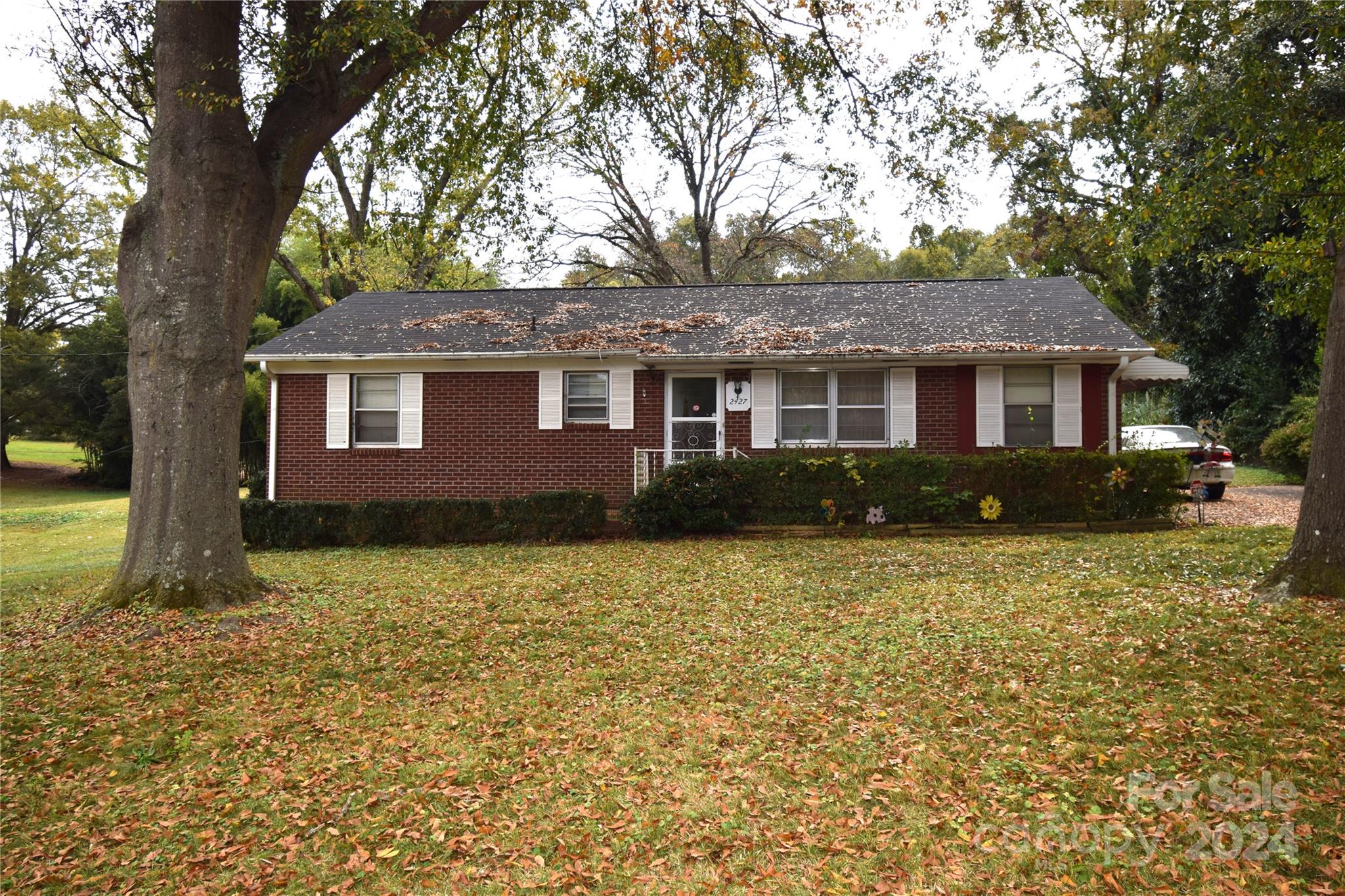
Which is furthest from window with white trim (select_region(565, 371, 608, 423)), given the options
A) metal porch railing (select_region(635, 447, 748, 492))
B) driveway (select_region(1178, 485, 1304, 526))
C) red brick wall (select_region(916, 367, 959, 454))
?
driveway (select_region(1178, 485, 1304, 526))

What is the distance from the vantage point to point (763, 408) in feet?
50.4

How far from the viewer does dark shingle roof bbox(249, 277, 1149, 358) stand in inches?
586

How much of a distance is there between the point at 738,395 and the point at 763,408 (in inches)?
21.0

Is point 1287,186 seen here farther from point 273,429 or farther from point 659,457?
point 273,429

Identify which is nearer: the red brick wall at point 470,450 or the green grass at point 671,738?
the green grass at point 671,738

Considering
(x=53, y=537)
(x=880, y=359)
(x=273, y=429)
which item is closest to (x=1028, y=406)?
(x=880, y=359)

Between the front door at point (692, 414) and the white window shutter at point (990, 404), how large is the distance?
4690mm

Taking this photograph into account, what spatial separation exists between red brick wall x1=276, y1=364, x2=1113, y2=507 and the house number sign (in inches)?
5.1

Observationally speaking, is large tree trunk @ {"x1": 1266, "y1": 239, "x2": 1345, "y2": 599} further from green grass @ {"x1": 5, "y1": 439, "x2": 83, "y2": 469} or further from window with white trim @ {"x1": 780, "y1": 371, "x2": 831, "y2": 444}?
green grass @ {"x1": 5, "y1": 439, "x2": 83, "y2": 469}

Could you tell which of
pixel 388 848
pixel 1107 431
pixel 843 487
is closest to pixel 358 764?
pixel 388 848

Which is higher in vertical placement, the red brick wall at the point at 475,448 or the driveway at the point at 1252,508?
the red brick wall at the point at 475,448

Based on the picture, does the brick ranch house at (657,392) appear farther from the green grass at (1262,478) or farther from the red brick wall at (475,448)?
the green grass at (1262,478)

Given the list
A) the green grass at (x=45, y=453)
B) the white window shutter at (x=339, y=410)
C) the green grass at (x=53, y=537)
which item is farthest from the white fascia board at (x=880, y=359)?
the green grass at (x=45, y=453)

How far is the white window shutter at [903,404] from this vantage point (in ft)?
49.3
